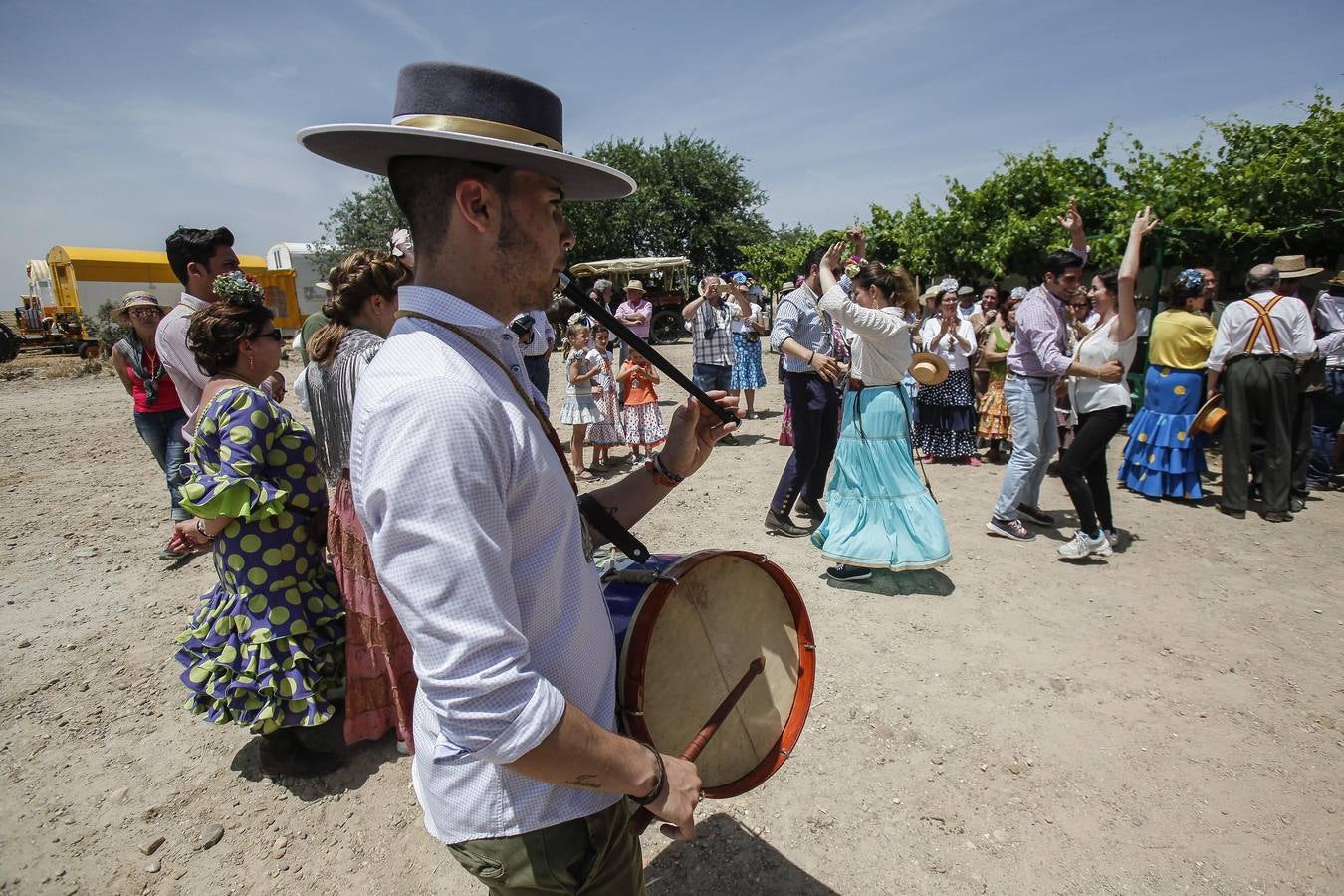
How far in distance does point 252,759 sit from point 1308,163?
1098 centimetres

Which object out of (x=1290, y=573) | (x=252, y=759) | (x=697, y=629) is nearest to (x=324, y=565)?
(x=252, y=759)

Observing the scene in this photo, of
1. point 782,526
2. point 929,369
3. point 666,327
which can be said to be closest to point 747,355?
point 782,526

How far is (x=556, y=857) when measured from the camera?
1216 mm

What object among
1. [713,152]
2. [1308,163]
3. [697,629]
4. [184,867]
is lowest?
[184,867]

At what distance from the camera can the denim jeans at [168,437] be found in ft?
17.7

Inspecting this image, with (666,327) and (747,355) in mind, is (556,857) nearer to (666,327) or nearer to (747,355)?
(747,355)

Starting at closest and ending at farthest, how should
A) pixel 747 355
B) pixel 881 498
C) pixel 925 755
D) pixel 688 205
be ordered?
pixel 925 755
pixel 881 498
pixel 747 355
pixel 688 205

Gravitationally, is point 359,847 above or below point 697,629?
below

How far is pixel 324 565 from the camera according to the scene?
310 centimetres

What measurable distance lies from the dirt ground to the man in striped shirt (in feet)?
1.42

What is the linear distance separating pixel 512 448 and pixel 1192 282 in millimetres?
6935

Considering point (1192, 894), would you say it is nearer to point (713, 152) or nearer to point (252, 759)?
point (252, 759)

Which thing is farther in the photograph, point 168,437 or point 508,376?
point 168,437

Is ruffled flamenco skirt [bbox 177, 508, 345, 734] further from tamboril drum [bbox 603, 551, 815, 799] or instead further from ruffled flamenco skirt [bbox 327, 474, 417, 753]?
tamboril drum [bbox 603, 551, 815, 799]
